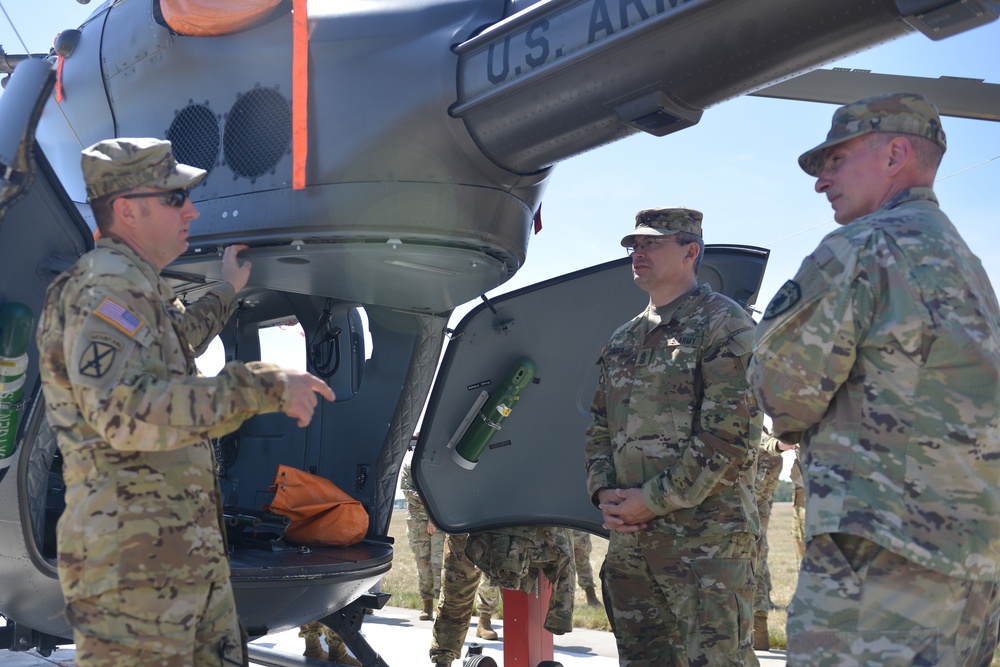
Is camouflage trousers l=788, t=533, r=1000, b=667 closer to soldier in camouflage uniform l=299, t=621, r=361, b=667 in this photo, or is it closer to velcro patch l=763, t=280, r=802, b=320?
velcro patch l=763, t=280, r=802, b=320

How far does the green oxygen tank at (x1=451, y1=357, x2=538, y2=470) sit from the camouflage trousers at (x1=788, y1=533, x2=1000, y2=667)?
7.91 feet

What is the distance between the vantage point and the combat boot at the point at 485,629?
24.6 ft

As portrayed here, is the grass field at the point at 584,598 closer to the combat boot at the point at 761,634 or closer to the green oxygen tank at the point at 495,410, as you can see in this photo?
the combat boot at the point at 761,634

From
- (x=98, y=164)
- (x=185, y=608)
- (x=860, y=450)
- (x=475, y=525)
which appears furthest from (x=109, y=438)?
(x=475, y=525)

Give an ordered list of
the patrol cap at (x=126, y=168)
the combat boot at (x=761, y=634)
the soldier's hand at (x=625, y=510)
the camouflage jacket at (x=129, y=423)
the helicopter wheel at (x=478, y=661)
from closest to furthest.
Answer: the camouflage jacket at (x=129, y=423) < the patrol cap at (x=126, y=168) < the soldier's hand at (x=625, y=510) < the helicopter wheel at (x=478, y=661) < the combat boot at (x=761, y=634)

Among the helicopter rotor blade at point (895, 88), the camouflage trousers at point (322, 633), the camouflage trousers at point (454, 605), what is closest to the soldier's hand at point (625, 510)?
the helicopter rotor blade at point (895, 88)

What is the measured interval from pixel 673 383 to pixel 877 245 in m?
1.27

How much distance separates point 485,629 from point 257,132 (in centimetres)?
524

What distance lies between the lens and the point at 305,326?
201 inches

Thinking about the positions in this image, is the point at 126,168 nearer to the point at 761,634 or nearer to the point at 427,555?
the point at 761,634

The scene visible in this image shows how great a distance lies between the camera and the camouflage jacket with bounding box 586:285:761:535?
3.15m

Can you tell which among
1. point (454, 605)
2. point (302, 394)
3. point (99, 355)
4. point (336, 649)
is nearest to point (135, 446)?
point (99, 355)

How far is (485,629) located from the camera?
765cm

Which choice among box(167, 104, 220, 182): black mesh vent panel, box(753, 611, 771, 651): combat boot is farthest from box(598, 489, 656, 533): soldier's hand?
box(753, 611, 771, 651): combat boot
